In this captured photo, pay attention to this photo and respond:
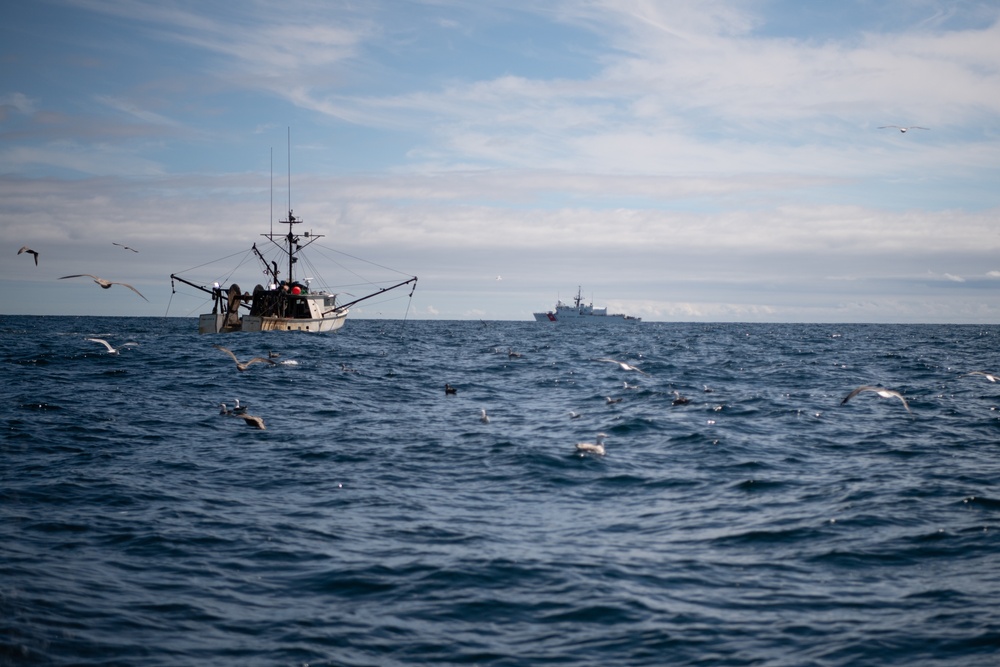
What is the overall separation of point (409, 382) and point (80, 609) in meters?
27.6

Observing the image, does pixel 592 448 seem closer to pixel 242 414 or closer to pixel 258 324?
pixel 242 414

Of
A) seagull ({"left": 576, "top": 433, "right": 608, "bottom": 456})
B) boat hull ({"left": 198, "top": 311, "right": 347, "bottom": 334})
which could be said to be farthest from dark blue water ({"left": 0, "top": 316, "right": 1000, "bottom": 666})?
boat hull ({"left": 198, "top": 311, "right": 347, "bottom": 334})

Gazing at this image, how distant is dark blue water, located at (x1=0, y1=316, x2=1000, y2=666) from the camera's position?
8.50 metres

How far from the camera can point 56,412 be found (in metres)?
23.6

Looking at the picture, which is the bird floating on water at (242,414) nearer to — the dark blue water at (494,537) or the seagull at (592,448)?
the dark blue water at (494,537)

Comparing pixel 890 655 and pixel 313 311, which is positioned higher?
pixel 313 311

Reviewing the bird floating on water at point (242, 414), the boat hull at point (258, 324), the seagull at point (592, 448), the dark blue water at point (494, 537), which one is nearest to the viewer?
the dark blue water at point (494, 537)

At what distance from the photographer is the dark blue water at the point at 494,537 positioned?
27.9 ft

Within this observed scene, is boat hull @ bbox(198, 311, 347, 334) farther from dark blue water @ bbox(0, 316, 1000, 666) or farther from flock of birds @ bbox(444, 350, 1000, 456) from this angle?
dark blue water @ bbox(0, 316, 1000, 666)

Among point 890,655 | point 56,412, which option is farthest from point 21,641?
point 56,412

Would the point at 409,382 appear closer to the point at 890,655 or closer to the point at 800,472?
the point at 800,472

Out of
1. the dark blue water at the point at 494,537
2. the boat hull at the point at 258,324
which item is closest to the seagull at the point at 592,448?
the dark blue water at the point at 494,537

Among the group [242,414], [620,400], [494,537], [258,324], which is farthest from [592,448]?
[258,324]

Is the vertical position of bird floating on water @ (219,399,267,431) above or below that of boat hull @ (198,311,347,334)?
below
